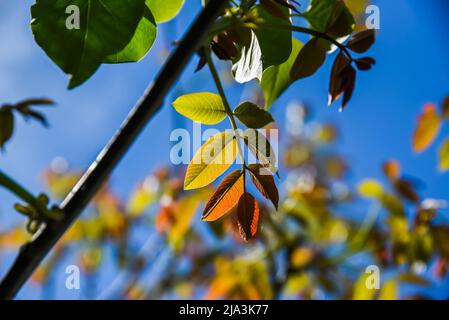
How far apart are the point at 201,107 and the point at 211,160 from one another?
0.06 metres

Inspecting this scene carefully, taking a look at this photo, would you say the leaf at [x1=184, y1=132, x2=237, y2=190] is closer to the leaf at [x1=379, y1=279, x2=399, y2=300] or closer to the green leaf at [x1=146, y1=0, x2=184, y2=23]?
the green leaf at [x1=146, y1=0, x2=184, y2=23]

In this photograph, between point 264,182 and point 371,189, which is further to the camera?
point 371,189

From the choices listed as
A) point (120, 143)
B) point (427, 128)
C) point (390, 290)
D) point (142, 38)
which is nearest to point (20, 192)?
point (120, 143)

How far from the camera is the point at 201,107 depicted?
59 cm

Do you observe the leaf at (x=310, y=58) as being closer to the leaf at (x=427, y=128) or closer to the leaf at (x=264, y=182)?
the leaf at (x=264, y=182)

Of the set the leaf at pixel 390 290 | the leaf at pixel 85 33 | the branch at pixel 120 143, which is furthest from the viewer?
the leaf at pixel 390 290

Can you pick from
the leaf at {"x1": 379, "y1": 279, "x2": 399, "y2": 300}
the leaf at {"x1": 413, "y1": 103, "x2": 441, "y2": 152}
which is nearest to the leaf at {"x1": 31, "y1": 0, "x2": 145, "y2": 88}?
the leaf at {"x1": 379, "y1": 279, "x2": 399, "y2": 300}

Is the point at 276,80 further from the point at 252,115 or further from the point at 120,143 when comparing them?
the point at 120,143

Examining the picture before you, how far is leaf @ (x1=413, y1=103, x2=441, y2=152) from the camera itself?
57.9 inches

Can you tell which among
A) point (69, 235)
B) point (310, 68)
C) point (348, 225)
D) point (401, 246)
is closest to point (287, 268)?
point (401, 246)

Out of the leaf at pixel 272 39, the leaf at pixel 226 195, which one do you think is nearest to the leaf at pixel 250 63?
the leaf at pixel 272 39

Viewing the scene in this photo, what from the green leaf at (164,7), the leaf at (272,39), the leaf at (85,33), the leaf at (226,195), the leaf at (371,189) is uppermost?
the green leaf at (164,7)

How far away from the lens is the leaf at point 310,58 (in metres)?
0.58

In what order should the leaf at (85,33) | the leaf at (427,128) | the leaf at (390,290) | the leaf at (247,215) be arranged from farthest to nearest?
the leaf at (427,128)
the leaf at (390,290)
the leaf at (247,215)
the leaf at (85,33)
